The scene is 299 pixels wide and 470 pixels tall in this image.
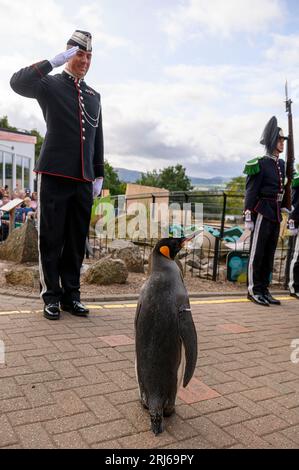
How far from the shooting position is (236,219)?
1366 cm

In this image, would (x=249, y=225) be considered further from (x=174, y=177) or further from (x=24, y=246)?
(x=174, y=177)

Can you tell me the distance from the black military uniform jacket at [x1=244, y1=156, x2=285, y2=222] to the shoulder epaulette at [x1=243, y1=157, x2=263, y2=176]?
1.0 inches

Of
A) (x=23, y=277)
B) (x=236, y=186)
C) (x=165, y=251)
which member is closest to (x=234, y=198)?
(x=23, y=277)

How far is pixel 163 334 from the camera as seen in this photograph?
7.73 ft

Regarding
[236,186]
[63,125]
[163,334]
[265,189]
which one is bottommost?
[163,334]

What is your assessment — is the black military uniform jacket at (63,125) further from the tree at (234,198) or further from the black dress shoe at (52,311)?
the tree at (234,198)

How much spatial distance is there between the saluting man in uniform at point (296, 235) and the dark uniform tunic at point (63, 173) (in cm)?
358

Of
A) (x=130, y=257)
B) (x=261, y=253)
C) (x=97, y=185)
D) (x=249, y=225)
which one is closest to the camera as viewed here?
(x=97, y=185)

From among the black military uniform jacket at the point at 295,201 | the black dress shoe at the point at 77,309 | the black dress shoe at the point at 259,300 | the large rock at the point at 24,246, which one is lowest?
the black dress shoe at the point at 259,300

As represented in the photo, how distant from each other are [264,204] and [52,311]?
3398 millimetres

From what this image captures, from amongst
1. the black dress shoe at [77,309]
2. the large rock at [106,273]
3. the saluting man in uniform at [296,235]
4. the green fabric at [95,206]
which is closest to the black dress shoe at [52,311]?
the black dress shoe at [77,309]

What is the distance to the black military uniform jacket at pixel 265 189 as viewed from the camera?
624 centimetres

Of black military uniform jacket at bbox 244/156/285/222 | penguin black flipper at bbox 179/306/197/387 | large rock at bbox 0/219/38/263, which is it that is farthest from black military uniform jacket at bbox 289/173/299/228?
penguin black flipper at bbox 179/306/197/387
